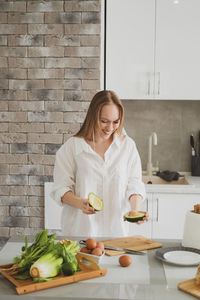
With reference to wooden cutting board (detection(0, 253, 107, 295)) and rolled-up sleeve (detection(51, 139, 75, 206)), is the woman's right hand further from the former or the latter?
wooden cutting board (detection(0, 253, 107, 295))

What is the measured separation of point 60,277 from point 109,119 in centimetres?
112

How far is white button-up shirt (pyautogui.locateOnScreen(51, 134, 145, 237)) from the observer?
2.41 metres

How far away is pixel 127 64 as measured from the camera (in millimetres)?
3430

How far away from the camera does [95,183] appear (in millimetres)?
2428

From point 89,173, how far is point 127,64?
53.4 inches

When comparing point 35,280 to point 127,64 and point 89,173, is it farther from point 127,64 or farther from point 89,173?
point 127,64

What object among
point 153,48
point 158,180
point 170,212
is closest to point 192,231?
point 170,212

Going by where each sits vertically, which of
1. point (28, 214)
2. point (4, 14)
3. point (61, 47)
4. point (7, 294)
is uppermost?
point (4, 14)

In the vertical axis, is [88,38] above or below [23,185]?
above

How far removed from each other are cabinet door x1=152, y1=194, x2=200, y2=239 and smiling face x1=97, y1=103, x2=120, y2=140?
3.40 ft

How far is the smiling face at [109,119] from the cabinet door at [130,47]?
1113 millimetres

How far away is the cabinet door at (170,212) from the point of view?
3.21 meters

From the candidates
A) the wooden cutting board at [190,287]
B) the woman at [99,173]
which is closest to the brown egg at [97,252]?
the wooden cutting board at [190,287]

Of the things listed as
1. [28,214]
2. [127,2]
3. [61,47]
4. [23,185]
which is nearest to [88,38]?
[61,47]
